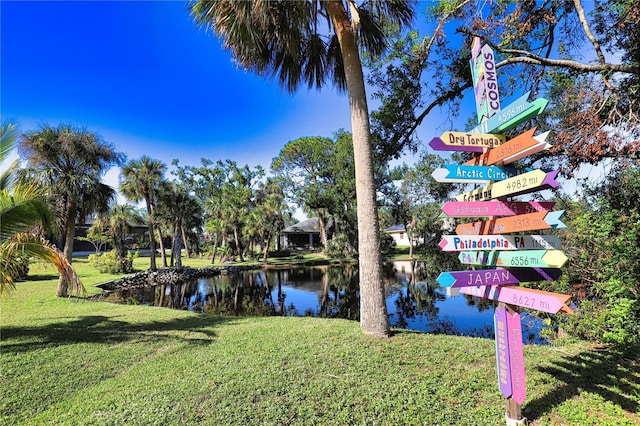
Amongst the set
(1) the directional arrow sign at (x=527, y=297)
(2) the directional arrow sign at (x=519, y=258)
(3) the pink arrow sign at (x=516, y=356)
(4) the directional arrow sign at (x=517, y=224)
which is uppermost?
(4) the directional arrow sign at (x=517, y=224)

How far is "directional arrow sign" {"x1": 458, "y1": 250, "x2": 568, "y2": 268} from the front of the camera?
2.39 meters

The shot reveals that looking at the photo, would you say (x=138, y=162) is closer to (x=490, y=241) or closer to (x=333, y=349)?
(x=333, y=349)

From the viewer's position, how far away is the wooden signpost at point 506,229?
2.68m

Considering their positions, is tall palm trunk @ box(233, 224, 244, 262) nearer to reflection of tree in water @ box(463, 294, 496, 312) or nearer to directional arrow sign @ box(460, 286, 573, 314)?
reflection of tree in water @ box(463, 294, 496, 312)

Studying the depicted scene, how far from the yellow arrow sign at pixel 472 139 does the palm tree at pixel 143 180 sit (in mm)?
22261

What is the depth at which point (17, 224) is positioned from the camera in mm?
5465

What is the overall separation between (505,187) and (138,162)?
23489 millimetres

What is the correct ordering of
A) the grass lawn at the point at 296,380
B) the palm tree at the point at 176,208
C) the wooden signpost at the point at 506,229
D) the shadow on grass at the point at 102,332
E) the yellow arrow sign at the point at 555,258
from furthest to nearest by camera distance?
the palm tree at the point at 176,208 < the shadow on grass at the point at 102,332 < the grass lawn at the point at 296,380 < the wooden signpost at the point at 506,229 < the yellow arrow sign at the point at 555,258

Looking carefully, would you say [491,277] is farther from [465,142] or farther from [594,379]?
[594,379]

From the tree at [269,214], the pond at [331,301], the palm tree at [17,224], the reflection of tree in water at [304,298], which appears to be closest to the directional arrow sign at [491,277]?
the pond at [331,301]

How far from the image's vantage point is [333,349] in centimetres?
478

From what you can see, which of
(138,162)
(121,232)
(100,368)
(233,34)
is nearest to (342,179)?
(138,162)

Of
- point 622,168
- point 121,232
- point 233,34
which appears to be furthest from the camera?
point 121,232

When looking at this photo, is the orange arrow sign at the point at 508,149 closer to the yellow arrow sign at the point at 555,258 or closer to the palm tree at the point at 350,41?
the yellow arrow sign at the point at 555,258
